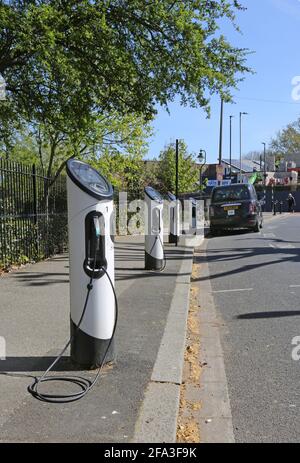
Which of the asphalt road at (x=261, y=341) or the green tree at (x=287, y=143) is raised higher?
the green tree at (x=287, y=143)

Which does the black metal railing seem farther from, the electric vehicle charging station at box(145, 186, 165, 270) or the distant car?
the distant car

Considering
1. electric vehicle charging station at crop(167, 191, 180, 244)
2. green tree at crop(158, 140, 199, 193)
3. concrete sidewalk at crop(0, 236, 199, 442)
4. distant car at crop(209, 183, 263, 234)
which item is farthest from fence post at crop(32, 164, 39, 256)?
green tree at crop(158, 140, 199, 193)

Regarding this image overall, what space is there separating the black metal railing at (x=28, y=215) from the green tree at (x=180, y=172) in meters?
23.2

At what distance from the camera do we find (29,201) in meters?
12.0

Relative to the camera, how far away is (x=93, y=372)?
4.58 meters

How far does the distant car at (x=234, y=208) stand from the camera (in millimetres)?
20047

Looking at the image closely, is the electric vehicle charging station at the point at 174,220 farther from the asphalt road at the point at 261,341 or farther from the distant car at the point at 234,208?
the distant car at the point at 234,208

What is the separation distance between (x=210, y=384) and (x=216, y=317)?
2.66 meters

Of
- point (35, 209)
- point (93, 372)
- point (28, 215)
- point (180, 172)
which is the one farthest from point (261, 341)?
point (180, 172)

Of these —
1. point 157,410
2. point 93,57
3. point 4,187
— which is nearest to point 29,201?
point 4,187

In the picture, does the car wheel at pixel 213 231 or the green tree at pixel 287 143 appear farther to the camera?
the green tree at pixel 287 143

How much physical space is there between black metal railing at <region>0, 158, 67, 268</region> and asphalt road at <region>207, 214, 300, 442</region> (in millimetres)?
3967

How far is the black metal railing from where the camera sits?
34.8 feet

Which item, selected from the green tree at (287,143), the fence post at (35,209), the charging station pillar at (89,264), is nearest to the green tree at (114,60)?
the fence post at (35,209)
